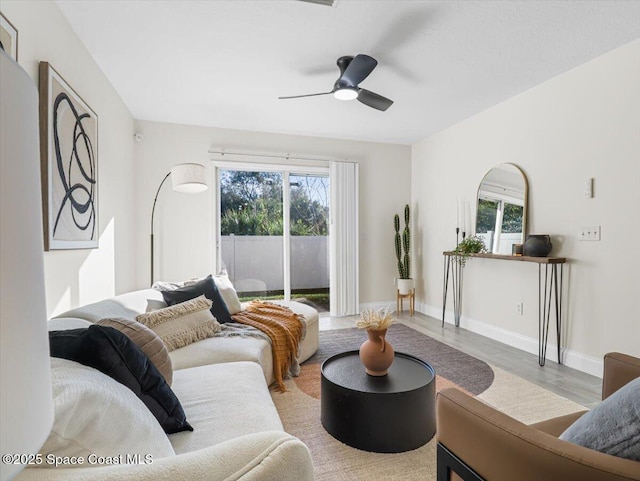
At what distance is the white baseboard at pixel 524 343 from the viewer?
2.89m

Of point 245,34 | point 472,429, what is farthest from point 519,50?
point 472,429

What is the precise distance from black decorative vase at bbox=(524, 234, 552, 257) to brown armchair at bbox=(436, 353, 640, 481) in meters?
1.97

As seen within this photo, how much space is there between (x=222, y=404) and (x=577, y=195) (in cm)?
327

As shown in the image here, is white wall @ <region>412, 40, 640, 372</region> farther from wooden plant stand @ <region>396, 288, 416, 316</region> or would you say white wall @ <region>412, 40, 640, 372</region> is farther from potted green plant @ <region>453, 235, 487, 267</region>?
wooden plant stand @ <region>396, 288, 416, 316</region>

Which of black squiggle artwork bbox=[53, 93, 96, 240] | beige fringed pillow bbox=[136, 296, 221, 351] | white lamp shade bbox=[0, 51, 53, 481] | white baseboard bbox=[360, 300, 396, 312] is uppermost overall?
black squiggle artwork bbox=[53, 93, 96, 240]

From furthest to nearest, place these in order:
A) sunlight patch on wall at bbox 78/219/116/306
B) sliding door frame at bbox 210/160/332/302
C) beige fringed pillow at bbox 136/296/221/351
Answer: sliding door frame at bbox 210/160/332/302 → sunlight patch on wall at bbox 78/219/116/306 → beige fringed pillow at bbox 136/296/221/351

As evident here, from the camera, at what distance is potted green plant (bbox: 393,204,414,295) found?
16.4 feet

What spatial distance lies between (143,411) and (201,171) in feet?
9.29

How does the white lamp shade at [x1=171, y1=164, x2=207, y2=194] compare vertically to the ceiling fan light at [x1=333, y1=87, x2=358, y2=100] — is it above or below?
below

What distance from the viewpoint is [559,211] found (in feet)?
10.4

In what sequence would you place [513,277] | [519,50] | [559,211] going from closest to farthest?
[519,50] < [559,211] < [513,277]

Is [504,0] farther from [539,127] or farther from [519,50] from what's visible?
[539,127]

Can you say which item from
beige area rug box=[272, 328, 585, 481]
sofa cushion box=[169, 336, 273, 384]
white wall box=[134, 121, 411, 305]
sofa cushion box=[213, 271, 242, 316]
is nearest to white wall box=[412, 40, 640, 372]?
beige area rug box=[272, 328, 585, 481]

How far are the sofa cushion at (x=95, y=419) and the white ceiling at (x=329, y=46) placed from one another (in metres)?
2.26
